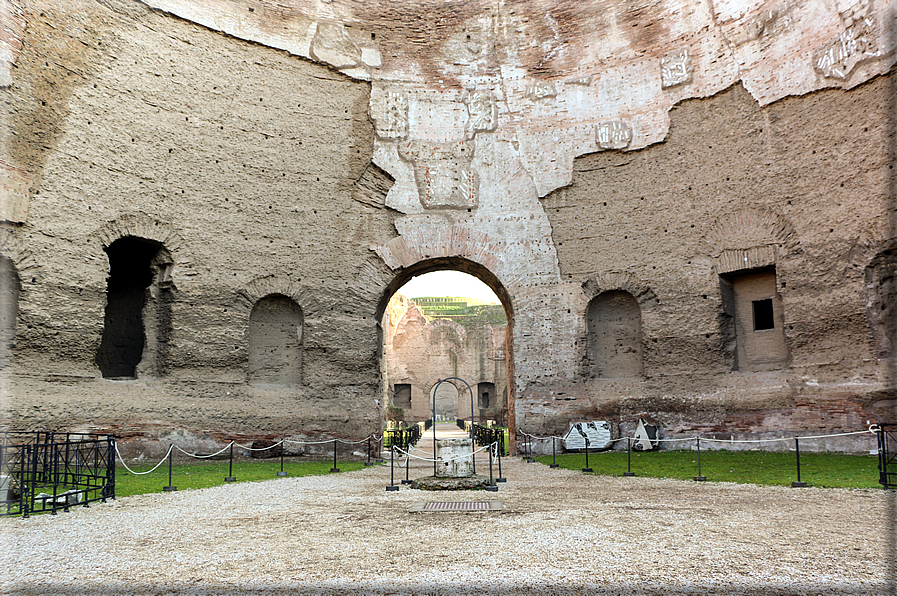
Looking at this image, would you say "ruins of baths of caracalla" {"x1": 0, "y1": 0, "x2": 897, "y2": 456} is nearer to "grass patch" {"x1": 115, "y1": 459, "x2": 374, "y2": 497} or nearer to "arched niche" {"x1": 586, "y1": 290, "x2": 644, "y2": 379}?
"arched niche" {"x1": 586, "y1": 290, "x2": 644, "y2": 379}

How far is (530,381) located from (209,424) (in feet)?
23.4

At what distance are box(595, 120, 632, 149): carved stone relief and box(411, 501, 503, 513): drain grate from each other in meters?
10.7

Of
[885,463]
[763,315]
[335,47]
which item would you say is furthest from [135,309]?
[885,463]

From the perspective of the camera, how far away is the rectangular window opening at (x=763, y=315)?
520 inches

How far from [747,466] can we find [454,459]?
4.96 metres

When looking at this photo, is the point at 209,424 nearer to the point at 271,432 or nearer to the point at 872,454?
the point at 271,432

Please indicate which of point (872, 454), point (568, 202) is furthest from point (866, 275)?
point (568, 202)

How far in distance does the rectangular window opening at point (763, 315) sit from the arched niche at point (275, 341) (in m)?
10.2

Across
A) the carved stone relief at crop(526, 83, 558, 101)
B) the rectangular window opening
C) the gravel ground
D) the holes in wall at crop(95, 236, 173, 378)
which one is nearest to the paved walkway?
the gravel ground

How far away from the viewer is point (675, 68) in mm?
14578

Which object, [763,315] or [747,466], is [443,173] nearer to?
[763,315]

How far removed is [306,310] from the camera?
13898mm

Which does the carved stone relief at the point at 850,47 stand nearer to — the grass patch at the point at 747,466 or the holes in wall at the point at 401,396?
the grass patch at the point at 747,466

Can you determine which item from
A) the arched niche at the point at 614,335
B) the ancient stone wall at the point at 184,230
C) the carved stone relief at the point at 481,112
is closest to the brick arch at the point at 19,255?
the ancient stone wall at the point at 184,230
